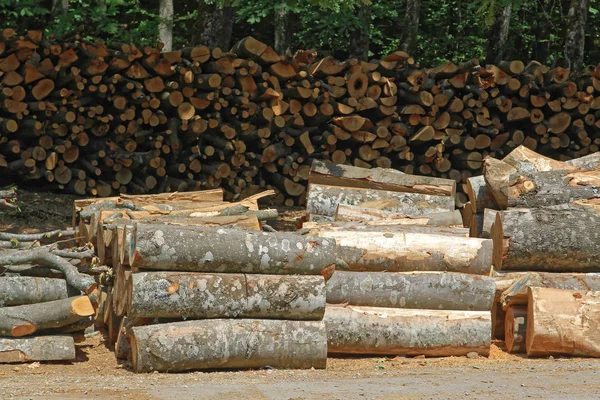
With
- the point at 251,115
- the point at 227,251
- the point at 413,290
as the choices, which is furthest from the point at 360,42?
the point at 227,251

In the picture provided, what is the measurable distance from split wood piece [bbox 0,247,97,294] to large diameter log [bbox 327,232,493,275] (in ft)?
6.96

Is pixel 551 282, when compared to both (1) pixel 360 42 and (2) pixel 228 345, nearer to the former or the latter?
(2) pixel 228 345

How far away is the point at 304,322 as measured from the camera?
24.0ft

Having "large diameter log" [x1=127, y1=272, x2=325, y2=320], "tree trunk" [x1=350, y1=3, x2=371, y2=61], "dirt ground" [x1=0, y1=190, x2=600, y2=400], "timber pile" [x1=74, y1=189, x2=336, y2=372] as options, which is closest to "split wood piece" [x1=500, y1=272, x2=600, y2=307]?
"dirt ground" [x1=0, y1=190, x2=600, y2=400]

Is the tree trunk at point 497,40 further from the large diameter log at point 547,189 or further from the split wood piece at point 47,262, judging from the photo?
the split wood piece at point 47,262

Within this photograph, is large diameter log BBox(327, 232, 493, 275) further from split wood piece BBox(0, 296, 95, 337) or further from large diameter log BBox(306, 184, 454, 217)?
large diameter log BBox(306, 184, 454, 217)

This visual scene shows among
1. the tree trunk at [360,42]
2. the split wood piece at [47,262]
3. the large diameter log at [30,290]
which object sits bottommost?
the large diameter log at [30,290]

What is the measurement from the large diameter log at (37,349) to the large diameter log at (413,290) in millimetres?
2095

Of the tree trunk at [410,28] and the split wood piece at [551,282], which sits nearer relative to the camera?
the split wood piece at [551,282]

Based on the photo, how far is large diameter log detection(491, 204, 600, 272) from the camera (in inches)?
335

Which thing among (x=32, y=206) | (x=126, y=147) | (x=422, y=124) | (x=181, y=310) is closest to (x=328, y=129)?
(x=422, y=124)

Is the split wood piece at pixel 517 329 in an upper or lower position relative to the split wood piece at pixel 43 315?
lower

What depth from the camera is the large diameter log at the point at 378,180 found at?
36.0 feet

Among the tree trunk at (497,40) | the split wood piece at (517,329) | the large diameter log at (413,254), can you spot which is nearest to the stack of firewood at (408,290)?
the large diameter log at (413,254)
